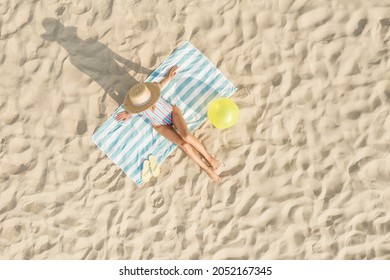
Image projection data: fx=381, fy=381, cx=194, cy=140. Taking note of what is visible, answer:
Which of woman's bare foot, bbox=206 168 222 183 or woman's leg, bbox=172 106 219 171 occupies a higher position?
woman's leg, bbox=172 106 219 171

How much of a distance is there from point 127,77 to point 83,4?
3.30ft

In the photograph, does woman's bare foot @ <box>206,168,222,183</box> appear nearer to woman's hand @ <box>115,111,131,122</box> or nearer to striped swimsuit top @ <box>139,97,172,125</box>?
striped swimsuit top @ <box>139,97,172,125</box>

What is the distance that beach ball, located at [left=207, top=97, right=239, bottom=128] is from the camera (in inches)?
143

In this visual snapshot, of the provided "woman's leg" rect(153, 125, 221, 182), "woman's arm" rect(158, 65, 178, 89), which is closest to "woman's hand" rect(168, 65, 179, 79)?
"woman's arm" rect(158, 65, 178, 89)

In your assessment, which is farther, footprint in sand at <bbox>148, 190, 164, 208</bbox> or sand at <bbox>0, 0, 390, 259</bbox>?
footprint in sand at <bbox>148, 190, 164, 208</bbox>

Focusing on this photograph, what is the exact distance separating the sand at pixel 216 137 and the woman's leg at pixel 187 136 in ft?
0.61

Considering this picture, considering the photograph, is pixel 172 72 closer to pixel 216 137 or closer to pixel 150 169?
pixel 216 137

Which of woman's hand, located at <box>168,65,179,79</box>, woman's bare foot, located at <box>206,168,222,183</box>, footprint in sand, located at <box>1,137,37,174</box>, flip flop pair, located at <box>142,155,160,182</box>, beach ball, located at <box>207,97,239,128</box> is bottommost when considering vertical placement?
woman's bare foot, located at <box>206,168,222,183</box>

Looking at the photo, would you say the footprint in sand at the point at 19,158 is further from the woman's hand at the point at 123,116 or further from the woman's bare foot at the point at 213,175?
the woman's bare foot at the point at 213,175

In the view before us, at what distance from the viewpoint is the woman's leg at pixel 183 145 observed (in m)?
3.77

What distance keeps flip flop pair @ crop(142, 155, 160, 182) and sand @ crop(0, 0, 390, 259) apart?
3.6 inches

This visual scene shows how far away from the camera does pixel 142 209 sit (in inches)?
156

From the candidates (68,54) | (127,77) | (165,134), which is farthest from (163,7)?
(165,134)

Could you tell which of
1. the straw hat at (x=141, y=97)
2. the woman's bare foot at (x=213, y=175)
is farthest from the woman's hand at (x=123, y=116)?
the woman's bare foot at (x=213, y=175)
